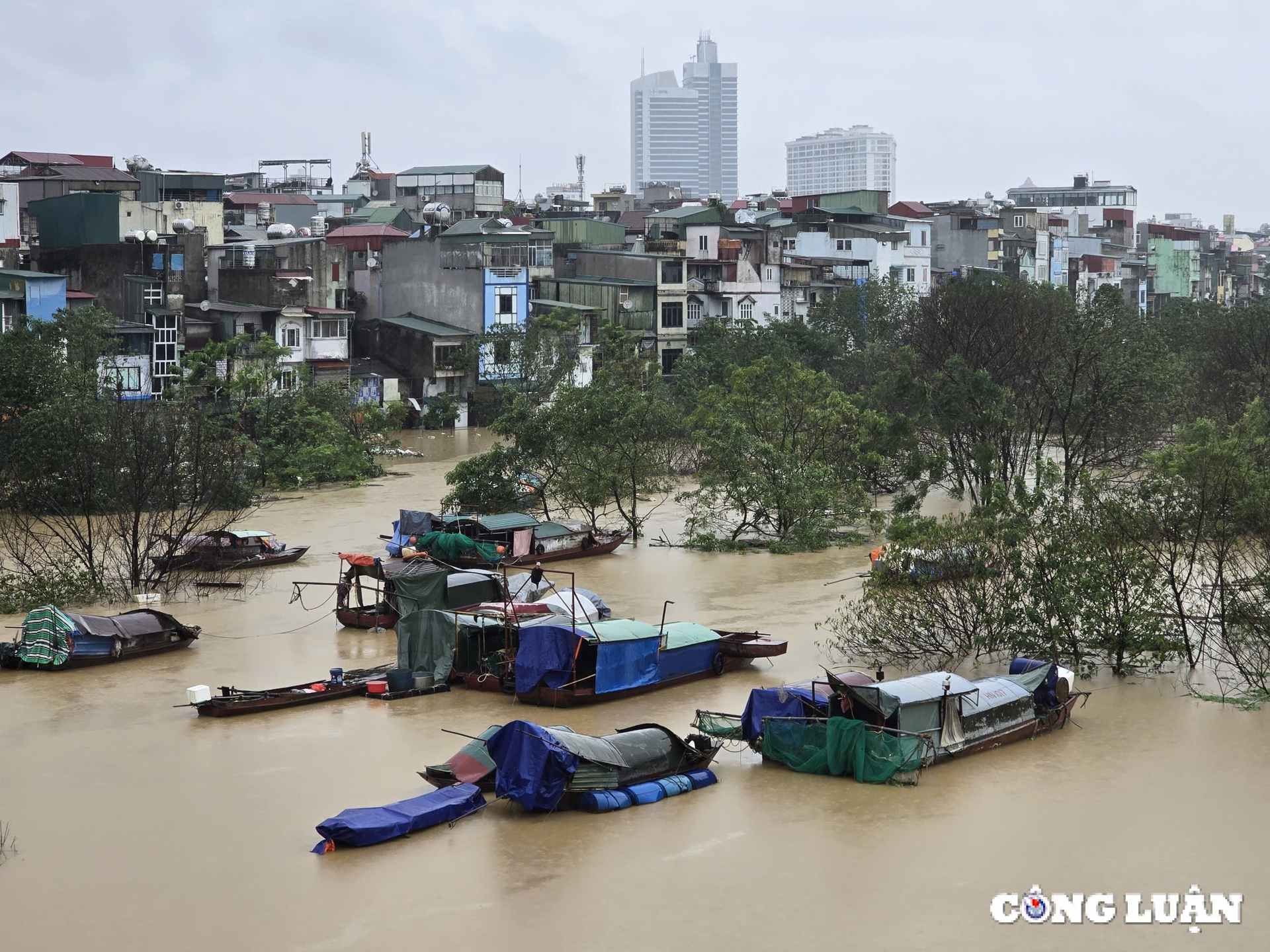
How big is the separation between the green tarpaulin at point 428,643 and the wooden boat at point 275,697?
23.9 inches

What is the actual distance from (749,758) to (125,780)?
6.72 metres

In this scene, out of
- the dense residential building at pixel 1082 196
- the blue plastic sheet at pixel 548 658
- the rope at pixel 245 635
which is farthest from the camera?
the dense residential building at pixel 1082 196

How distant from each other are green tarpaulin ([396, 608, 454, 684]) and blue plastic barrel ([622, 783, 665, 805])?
4936 mm

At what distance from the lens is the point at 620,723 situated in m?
17.8

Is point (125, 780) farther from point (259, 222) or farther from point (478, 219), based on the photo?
point (259, 222)

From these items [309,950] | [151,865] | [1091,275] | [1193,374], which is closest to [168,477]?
[151,865]

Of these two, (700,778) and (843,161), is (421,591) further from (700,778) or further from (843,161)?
(843,161)

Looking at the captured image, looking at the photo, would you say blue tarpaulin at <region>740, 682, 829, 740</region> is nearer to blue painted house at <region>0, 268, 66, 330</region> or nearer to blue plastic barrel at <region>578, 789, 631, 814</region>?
blue plastic barrel at <region>578, 789, 631, 814</region>

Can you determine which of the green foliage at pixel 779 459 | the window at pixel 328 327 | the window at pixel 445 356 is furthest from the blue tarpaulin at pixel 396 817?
the window at pixel 445 356

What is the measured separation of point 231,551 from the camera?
27.5 m

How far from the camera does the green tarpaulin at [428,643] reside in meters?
19.4

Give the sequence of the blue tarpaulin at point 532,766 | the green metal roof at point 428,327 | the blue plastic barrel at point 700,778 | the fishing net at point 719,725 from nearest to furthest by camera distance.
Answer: the blue tarpaulin at point 532,766 → the blue plastic barrel at point 700,778 → the fishing net at point 719,725 → the green metal roof at point 428,327

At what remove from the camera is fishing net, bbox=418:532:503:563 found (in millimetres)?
26344

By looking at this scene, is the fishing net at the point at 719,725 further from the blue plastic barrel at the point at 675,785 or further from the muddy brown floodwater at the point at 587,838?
the blue plastic barrel at the point at 675,785
